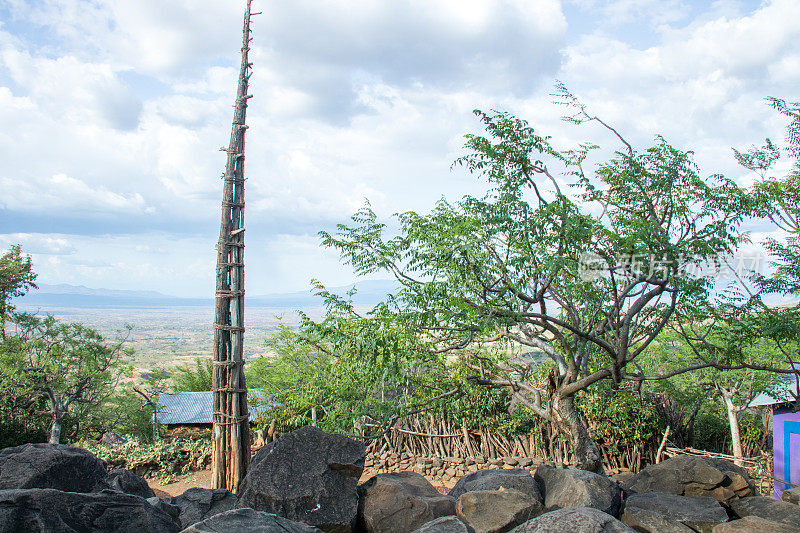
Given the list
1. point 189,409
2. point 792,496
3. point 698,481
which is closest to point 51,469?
A: point 698,481

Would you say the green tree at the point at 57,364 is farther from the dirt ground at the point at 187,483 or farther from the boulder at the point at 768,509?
the boulder at the point at 768,509

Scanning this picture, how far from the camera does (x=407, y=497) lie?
6219mm

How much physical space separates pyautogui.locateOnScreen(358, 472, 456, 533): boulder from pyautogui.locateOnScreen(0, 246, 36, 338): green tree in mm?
15930

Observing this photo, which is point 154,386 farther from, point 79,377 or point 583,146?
point 583,146

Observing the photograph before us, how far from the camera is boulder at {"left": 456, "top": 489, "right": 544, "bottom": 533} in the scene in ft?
18.3

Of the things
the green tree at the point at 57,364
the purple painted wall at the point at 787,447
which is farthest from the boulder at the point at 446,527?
the green tree at the point at 57,364

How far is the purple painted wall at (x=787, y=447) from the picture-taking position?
27.1 ft

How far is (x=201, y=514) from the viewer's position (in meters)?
6.05

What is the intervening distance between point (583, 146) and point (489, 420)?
6.31 meters

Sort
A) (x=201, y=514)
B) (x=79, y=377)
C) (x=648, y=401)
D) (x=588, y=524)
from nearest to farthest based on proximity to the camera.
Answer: (x=588, y=524)
(x=201, y=514)
(x=648, y=401)
(x=79, y=377)

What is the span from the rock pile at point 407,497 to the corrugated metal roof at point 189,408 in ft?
26.2

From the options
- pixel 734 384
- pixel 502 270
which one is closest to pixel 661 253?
pixel 502 270

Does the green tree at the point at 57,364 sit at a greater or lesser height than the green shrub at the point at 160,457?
greater

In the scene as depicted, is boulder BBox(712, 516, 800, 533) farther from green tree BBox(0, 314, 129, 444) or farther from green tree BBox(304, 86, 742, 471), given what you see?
green tree BBox(0, 314, 129, 444)
